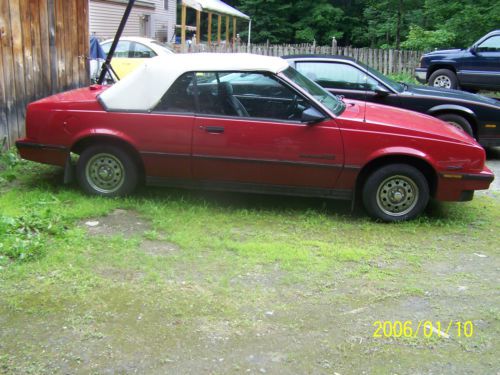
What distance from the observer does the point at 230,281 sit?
447 cm

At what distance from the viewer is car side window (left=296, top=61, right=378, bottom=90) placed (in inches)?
351

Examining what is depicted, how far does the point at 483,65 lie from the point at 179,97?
10651 mm

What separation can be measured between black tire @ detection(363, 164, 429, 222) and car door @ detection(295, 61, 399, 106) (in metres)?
3.22

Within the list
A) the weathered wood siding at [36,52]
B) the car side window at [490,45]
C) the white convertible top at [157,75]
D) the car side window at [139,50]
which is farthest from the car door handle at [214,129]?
the car side window at [490,45]

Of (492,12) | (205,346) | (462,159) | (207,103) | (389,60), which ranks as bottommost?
(205,346)

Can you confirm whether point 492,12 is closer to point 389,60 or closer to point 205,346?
point 389,60

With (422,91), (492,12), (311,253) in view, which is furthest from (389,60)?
(311,253)

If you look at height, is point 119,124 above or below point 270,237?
above

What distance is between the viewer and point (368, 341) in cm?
368

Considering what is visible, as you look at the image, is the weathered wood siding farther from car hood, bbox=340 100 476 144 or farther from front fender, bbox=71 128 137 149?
car hood, bbox=340 100 476 144

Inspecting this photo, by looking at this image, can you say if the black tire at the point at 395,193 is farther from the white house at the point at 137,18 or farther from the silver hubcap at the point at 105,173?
the white house at the point at 137,18

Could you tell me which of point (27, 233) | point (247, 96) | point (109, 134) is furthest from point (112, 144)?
point (247, 96)

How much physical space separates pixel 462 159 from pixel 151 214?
3.23 m

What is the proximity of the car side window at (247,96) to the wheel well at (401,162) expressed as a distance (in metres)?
0.90
